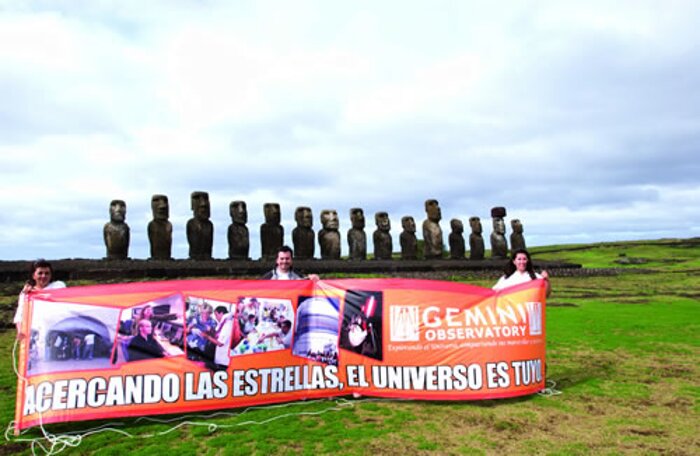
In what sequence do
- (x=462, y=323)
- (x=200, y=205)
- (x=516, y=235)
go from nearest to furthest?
1. (x=462, y=323)
2. (x=200, y=205)
3. (x=516, y=235)

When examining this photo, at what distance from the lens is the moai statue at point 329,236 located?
2584 cm

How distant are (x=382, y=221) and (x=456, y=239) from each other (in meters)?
5.64

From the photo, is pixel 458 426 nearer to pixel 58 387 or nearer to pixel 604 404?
pixel 604 404

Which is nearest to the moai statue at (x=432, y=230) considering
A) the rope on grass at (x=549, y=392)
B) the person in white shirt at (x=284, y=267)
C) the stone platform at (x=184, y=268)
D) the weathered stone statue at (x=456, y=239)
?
the weathered stone statue at (x=456, y=239)

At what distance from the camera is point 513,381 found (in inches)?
225

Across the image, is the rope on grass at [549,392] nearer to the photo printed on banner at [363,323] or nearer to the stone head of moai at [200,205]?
the photo printed on banner at [363,323]

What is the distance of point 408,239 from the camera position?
29.1 m

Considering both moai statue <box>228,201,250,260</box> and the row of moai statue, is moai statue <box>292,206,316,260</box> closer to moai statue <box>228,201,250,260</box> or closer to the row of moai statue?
the row of moai statue

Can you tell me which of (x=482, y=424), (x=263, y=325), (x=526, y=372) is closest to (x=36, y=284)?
(x=263, y=325)

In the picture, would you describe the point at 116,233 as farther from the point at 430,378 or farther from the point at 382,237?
the point at 430,378

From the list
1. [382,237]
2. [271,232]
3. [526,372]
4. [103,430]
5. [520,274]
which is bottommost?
[103,430]

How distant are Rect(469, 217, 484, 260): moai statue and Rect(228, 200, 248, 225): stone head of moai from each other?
602 inches

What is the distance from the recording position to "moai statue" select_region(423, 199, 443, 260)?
29531 mm

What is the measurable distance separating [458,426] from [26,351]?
165 inches
